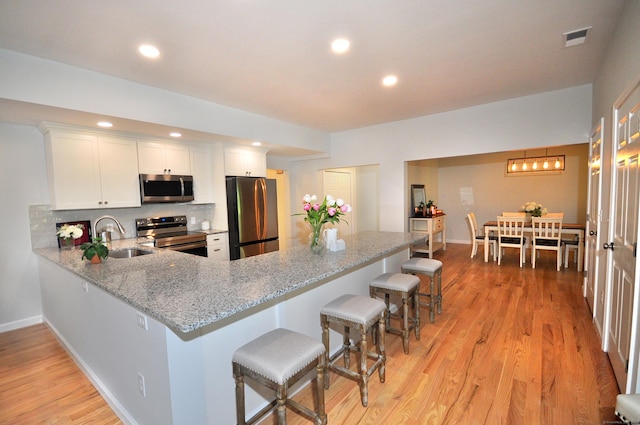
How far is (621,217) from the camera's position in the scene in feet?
6.61

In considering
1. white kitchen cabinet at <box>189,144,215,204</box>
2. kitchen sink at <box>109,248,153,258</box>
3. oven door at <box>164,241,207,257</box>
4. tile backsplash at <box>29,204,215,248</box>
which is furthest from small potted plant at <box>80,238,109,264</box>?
white kitchen cabinet at <box>189,144,215,204</box>

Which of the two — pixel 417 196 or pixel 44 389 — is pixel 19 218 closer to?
pixel 44 389

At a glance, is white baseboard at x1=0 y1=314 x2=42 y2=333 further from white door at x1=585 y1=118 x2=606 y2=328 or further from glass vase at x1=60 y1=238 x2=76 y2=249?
white door at x1=585 y1=118 x2=606 y2=328

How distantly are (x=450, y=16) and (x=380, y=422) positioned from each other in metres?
2.66

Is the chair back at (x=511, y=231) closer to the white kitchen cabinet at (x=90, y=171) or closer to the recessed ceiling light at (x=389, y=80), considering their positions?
the recessed ceiling light at (x=389, y=80)

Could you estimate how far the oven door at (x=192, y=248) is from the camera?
12.5 ft

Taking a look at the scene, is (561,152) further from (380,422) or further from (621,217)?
(380,422)

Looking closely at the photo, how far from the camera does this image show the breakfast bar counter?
142 cm

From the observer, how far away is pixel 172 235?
4.16 m

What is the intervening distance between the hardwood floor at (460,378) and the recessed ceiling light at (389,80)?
2576 mm

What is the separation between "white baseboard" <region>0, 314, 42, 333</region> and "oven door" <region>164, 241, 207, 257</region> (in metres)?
1.58

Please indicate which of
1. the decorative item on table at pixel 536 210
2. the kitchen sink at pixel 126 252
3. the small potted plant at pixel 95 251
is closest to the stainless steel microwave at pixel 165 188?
the kitchen sink at pixel 126 252

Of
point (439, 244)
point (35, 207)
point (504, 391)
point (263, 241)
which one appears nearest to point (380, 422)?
point (504, 391)

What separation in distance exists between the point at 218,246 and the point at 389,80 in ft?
10.4
